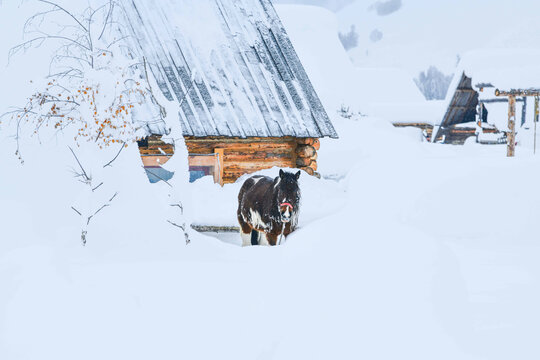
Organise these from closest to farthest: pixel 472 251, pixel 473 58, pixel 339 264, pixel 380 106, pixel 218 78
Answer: pixel 339 264 → pixel 472 251 → pixel 218 78 → pixel 473 58 → pixel 380 106

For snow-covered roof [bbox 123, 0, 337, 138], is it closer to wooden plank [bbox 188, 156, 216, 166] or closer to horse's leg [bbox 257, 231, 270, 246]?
wooden plank [bbox 188, 156, 216, 166]

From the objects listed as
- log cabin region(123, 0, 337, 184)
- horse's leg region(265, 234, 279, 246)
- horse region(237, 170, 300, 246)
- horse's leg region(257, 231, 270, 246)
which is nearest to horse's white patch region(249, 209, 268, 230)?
horse region(237, 170, 300, 246)

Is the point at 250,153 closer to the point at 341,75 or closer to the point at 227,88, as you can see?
the point at 227,88

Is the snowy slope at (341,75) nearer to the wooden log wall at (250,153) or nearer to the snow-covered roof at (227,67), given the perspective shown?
the snow-covered roof at (227,67)

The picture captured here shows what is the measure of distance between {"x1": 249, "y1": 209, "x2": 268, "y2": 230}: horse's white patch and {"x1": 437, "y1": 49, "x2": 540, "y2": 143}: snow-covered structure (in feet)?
44.5

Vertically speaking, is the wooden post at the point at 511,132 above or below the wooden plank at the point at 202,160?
above

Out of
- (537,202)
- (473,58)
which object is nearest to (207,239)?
(537,202)

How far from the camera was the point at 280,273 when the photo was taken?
187 inches

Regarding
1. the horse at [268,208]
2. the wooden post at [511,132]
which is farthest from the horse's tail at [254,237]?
the wooden post at [511,132]

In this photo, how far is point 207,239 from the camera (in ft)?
19.5

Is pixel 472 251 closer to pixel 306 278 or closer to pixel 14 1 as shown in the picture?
pixel 306 278

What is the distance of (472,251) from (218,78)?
6.38 m

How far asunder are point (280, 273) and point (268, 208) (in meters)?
2.74

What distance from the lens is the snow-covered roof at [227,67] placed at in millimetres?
9523
